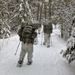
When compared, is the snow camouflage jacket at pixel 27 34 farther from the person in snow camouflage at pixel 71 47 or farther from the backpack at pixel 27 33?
the person in snow camouflage at pixel 71 47

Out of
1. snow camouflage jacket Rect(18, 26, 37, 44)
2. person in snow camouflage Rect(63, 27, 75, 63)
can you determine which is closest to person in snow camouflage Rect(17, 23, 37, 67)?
snow camouflage jacket Rect(18, 26, 37, 44)

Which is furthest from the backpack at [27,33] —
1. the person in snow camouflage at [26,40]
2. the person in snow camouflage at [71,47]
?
the person in snow camouflage at [71,47]

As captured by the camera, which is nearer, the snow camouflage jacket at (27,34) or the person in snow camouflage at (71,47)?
the person in snow camouflage at (71,47)

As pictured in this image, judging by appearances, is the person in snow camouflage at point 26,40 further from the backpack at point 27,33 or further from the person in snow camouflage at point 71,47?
the person in snow camouflage at point 71,47

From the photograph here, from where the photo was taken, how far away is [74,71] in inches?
348

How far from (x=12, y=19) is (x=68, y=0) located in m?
11.2

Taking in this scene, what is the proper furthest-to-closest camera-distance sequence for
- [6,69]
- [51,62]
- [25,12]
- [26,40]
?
[25,12] → [51,62] → [26,40] → [6,69]

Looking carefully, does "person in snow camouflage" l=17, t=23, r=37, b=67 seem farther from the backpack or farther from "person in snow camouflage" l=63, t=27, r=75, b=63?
"person in snow camouflage" l=63, t=27, r=75, b=63

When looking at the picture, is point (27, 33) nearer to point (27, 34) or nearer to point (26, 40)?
point (27, 34)

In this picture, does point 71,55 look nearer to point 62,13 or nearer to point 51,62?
point 51,62

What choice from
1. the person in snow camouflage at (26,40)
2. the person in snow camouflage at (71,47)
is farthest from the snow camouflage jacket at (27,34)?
the person in snow camouflage at (71,47)

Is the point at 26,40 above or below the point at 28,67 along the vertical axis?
above

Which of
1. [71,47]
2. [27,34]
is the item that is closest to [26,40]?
[27,34]

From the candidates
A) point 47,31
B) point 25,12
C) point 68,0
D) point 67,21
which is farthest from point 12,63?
point 25,12
